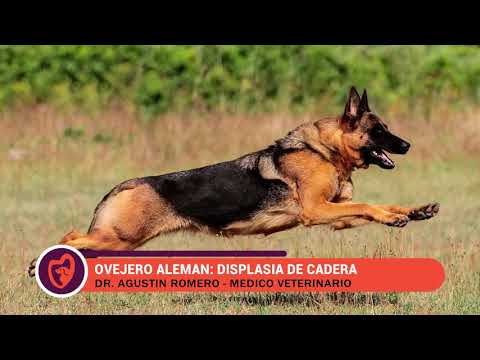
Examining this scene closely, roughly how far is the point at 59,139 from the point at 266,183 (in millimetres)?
8261

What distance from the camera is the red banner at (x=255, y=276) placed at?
33.5 feet

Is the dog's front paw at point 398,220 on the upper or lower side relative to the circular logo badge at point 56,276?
upper

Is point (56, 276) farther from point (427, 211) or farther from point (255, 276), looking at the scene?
point (427, 211)

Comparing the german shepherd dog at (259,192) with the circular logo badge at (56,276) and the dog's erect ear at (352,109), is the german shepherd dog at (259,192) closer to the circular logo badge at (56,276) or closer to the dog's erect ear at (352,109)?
the dog's erect ear at (352,109)

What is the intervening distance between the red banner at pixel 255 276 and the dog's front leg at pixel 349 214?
44cm

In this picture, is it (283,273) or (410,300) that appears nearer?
(283,273)

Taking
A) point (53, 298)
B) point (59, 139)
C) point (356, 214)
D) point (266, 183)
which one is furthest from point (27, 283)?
point (59, 139)

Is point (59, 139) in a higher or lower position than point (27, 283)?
higher

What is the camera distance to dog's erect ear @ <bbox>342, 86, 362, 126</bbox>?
414 inches

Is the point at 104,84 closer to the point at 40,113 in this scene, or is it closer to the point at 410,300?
the point at 40,113

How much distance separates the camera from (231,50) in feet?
64.0

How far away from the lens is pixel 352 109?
10.6m

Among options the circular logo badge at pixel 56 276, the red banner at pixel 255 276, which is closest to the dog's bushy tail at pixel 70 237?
the circular logo badge at pixel 56 276

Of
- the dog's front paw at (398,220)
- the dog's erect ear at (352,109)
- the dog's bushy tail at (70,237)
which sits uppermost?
the dog's erect ear at (352,109)
